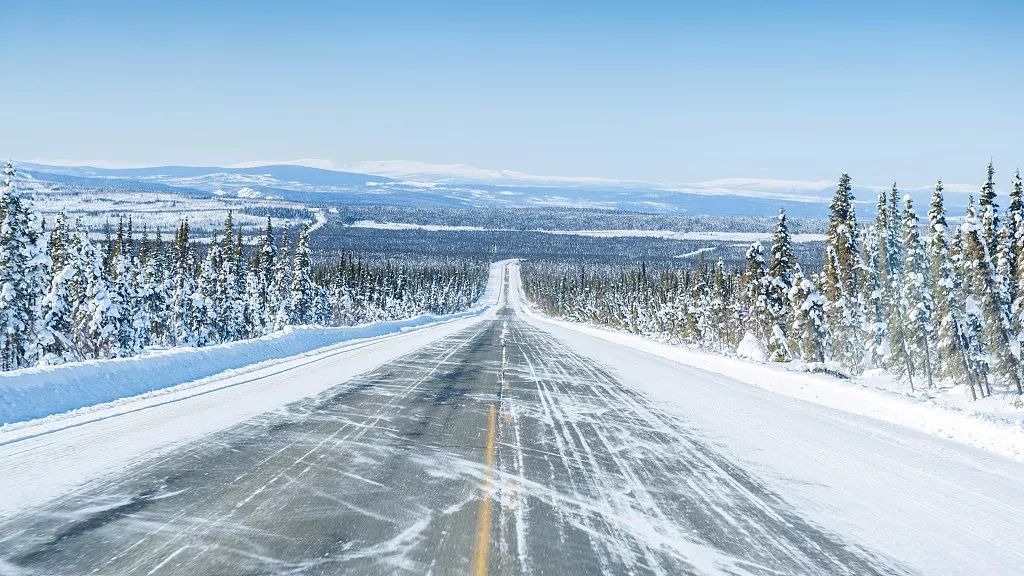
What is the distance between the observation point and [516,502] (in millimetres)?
6512

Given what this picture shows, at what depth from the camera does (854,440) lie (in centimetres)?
1042

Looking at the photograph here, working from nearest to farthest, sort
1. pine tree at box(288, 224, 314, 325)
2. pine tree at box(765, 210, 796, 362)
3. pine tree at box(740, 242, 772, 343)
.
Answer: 1. pine tree at box(765, 210, 796, 362)
2. pine tree at box(740, 242, 772, 343)
3. pine tree at box(288, 224, 314, 325)

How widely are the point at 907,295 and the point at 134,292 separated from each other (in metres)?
59.8

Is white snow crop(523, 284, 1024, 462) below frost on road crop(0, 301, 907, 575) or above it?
below

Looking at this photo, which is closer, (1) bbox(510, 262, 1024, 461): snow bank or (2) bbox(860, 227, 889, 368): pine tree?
(1) bbox(510, 262, 1024, 461): snow bank

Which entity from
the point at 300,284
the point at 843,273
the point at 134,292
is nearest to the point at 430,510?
the point at 843,273

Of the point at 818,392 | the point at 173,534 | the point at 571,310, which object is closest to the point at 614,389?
the point at 818,392

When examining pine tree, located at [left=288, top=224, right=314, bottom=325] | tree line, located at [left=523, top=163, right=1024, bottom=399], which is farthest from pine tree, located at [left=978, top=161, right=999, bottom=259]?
pine tree, located at [left=288, top=224, right=314, bottom=325]

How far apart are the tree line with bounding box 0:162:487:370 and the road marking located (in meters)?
30.2

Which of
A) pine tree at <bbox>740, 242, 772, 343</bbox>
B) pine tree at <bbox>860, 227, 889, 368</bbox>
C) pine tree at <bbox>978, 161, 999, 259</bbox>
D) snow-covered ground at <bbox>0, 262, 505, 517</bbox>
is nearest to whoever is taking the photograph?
snow-covered ground at <bbox>0, 262, 505, 517</bbox>

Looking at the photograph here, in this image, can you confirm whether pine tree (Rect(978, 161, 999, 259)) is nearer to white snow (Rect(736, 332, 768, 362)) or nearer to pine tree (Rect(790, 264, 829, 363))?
pine tree (Rect(790, 264, 829, 363))

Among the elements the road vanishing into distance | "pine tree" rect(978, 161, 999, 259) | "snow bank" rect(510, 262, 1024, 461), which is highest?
"pine tree" rect(978, 161, 999, 259)

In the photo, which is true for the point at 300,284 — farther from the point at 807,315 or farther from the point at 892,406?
the point at 892,406

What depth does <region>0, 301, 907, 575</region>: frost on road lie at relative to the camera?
5.05 meters
